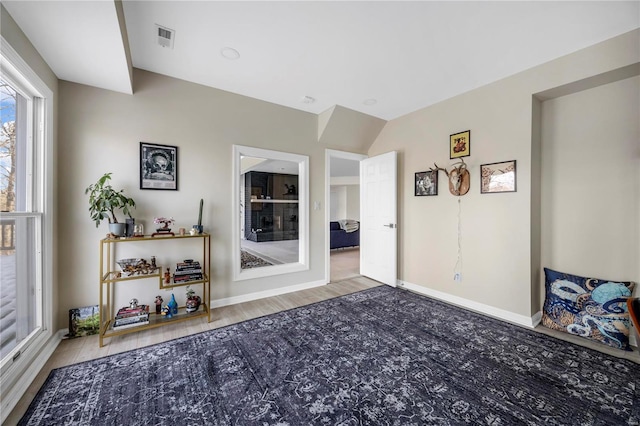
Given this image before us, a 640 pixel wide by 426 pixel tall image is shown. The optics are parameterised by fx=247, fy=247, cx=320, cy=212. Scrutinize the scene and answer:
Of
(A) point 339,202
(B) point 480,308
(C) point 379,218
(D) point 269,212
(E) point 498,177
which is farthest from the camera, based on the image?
(A) point 339,202

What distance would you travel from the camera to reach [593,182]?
2441mm

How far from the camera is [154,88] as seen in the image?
2.71 m

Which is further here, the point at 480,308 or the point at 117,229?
the point at 480,308

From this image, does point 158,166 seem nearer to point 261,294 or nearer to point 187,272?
point 187,272

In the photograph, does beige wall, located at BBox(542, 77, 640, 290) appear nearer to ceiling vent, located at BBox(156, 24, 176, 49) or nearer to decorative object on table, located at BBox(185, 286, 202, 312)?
ceiling vent, located at BBox(156, 24, 176, 49)

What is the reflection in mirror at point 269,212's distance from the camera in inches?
131

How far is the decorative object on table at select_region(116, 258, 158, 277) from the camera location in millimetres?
2369

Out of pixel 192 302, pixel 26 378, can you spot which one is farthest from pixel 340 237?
pixel 26 378

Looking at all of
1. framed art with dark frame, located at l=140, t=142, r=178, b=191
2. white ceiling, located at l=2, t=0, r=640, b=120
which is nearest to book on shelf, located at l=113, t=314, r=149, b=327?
framed art with dark frame, located at l=140, t=142, r=178, b=191

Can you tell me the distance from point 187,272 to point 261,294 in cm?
108

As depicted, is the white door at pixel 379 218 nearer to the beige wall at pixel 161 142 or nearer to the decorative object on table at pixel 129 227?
the beige wall at pixel 161 142

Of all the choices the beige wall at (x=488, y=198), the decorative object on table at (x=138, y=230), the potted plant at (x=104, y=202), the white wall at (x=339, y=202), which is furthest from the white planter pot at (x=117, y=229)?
the white wall at (x=339, y=202)

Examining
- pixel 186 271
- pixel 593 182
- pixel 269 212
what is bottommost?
pixel 186 271

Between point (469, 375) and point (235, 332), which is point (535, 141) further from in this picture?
point (235, 332)
